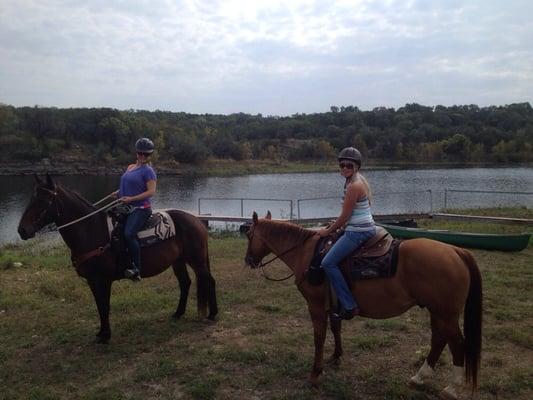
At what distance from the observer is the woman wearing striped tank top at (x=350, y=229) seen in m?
4.34

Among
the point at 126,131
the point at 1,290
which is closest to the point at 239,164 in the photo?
the point at 126,131

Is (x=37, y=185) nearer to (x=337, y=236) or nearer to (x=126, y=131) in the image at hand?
(x=337, y=236)

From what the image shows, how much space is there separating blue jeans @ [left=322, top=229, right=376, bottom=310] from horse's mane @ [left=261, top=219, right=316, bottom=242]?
0.55 meters

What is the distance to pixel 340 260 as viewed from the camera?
14.4ft

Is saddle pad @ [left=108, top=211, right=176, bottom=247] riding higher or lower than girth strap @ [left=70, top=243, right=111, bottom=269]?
higher

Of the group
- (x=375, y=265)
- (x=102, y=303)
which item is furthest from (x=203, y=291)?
(x=375, y=265)

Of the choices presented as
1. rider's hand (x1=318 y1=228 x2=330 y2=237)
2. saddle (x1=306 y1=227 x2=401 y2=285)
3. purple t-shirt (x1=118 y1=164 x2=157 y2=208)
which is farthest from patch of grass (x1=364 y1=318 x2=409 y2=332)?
purple t-shirt (x1=118 y1=164 x2=157 y2=208)

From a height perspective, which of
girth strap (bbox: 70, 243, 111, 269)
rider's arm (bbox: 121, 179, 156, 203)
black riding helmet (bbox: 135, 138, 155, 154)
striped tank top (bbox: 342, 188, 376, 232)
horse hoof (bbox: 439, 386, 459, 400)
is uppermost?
black riding helmet (bbox: 135, 138, 155, 154)

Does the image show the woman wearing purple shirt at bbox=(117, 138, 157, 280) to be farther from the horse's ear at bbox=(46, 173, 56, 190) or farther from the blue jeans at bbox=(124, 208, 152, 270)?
the horse's ear at bbox=(46, 173, 56, 190)

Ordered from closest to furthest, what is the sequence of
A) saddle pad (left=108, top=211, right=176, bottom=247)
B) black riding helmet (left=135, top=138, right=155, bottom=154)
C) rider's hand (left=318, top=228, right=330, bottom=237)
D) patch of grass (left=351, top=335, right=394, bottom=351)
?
rider's hand (left=318, top=228, right=330, bottom=237)
patch of grass (left=351, top=335, right=394, bottom=351)
black riding helmet (left=135, top=138, right=155, bottom=154)
saddle pad (left=108, top=211, right=176, bottom=247)

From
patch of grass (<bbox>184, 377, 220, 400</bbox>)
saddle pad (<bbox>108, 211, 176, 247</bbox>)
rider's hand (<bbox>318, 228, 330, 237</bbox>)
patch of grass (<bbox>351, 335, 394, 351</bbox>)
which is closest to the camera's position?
patch of grass (<bbox>184, 377, 220, 400</bbox>)

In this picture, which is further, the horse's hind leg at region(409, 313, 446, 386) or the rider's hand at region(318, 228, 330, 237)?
the rider's hand at region(318, 228, 330, 237)

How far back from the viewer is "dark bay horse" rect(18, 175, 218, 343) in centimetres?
546

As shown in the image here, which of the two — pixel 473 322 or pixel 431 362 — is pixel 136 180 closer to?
pixel 431 362
